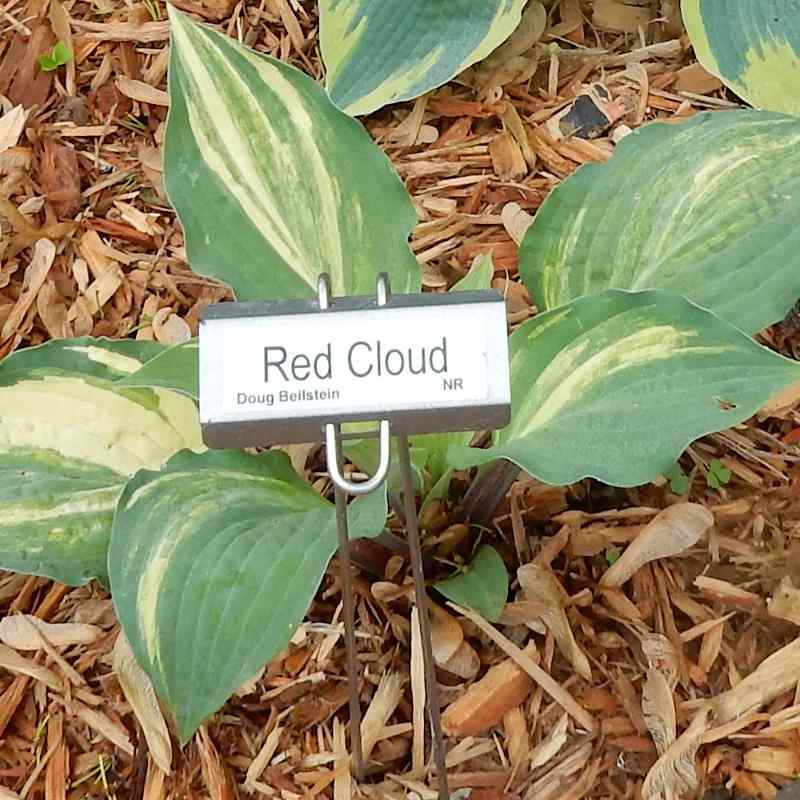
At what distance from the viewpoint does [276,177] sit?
0.94 meters

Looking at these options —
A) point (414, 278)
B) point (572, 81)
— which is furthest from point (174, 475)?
point (572, 81)

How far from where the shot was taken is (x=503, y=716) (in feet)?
3.16

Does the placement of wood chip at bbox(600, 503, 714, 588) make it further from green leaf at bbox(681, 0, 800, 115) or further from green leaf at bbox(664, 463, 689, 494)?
green leaf at bbox(681, 0, 800, 115)

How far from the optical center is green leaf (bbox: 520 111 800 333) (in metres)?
0.90

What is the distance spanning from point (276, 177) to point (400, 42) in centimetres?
35

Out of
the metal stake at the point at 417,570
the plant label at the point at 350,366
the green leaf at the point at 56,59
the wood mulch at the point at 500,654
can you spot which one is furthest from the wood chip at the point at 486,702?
the green leaf at the point at 56,59

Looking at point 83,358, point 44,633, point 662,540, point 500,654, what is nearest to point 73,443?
point 83,358

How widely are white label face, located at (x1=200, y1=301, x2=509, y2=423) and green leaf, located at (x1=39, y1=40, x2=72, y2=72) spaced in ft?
2.98

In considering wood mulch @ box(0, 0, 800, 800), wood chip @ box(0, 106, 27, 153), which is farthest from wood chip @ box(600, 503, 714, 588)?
wood chip @ box(0, 106, 27, 153)

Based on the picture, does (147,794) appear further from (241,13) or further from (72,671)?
(241,13)

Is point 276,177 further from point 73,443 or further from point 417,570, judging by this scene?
point 417,570

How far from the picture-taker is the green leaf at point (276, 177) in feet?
3.03

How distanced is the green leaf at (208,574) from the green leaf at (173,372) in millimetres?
60

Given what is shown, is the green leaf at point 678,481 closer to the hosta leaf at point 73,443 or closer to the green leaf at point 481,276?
the green leaf at point 481,276
